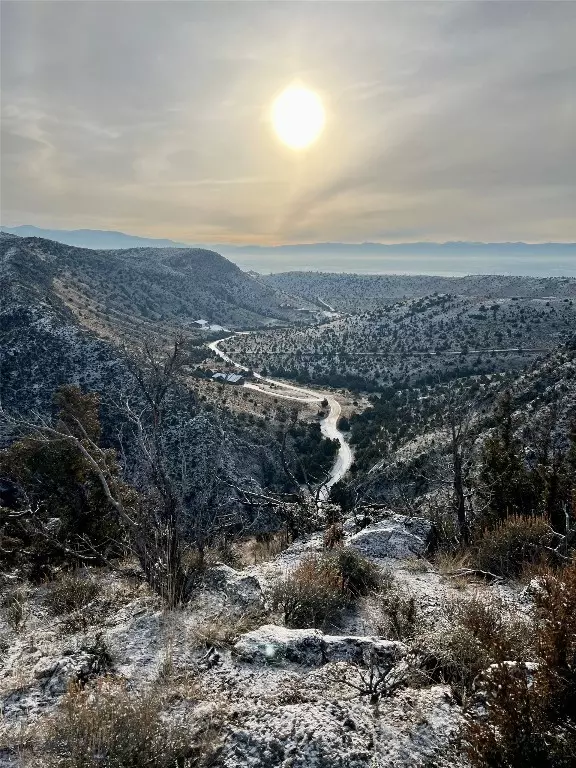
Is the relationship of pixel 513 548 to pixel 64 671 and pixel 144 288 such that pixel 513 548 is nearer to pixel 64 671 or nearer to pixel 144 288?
pixel 64 671

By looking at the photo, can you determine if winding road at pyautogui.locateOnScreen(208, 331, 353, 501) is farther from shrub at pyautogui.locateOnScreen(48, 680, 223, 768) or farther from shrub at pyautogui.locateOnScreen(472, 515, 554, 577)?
shrub at pyautogui.locateOnScreen(48, 680, 223, 768)

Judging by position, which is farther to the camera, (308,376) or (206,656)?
(308,376)

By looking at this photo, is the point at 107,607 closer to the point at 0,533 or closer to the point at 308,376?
the point at 0,533

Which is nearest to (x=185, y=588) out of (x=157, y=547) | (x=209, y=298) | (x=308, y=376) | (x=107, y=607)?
(x=157, y=547)

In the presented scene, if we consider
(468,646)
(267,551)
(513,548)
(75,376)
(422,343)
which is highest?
(468,646)

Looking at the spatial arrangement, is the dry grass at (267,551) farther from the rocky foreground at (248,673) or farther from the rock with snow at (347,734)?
the rock with snow at (347,734)

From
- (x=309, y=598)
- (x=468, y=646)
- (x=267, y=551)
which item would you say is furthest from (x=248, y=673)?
(x=267, y=551)

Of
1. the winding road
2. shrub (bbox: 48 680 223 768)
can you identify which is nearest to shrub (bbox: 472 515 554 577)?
shrub (bbox: 48 680 223 768)
